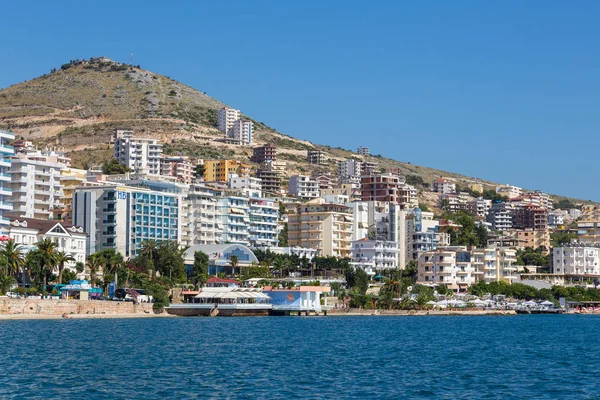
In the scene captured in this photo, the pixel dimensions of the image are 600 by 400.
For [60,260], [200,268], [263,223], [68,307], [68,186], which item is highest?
[68,186]

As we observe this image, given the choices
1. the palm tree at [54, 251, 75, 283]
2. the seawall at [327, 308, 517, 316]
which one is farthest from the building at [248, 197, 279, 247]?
the palm tree at [54, 251, 75, 283]

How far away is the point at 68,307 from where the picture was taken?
4419 inches

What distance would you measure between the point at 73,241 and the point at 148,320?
29.9 metres

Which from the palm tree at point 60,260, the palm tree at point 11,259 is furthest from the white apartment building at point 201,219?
the palm tree at point 11,259

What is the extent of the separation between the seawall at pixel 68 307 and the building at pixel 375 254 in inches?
2575

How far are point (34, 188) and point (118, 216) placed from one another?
61.1 feet

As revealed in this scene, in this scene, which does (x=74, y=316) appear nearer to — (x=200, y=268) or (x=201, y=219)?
(x=200, y=268)

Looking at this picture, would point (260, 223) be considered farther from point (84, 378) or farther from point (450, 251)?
point (84, 378)

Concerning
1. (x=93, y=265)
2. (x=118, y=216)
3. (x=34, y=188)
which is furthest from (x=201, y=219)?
(x=93, y=265)

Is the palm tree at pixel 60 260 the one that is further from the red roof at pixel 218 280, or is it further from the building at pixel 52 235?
the red roof at pixel 218 280

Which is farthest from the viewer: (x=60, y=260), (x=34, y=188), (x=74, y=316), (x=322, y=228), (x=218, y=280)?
(x=322, y=228)

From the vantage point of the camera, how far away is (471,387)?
177ft

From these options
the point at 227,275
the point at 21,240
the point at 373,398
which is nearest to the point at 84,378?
the point at 373,398

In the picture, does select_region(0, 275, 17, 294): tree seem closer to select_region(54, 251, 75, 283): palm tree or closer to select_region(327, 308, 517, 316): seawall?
select_region(54, 251, 75, 283): palm tree
